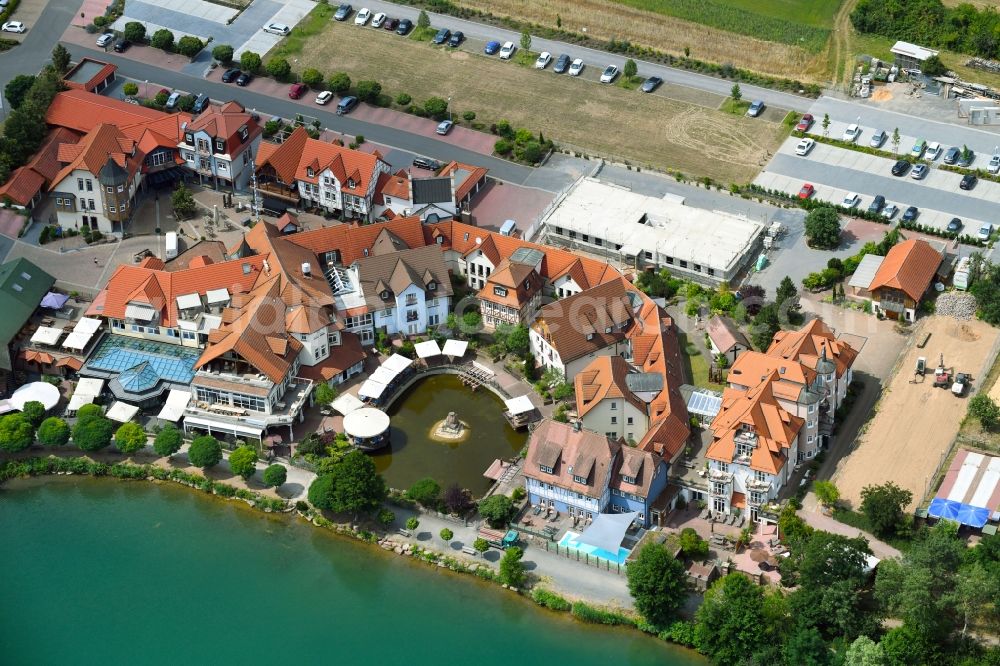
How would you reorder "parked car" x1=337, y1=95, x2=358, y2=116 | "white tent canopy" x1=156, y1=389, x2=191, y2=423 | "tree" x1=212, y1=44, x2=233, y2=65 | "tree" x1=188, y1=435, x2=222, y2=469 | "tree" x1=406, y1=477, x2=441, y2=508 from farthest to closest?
"tree" x1=212, y1=44, x2=233, y2=65 → "parked car" x1=337, y1=95, x2=358, y2=116 → "white tent canopy" x1=156, y1=389, x2=191, y2=423 → "tree" x1=188, y1=435, x2=222, y2=469 → "tree" x1=406, y1=477, x2=441, y2=508

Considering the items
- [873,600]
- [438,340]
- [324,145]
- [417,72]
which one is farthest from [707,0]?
[873,600]

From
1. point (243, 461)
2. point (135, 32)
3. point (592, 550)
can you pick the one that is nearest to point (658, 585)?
point (592, 550)

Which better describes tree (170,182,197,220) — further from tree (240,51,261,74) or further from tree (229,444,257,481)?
tree (229,444,257,481)

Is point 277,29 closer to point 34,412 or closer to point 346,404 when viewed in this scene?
point 346,404

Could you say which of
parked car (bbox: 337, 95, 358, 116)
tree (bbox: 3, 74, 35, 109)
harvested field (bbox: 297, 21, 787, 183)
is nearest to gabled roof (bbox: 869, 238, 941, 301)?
harvested field (bbox: 297, 21, 787, 183)

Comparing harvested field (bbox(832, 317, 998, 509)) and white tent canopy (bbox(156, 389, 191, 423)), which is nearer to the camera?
harvested field (bbox(832, 317, 998, 509))

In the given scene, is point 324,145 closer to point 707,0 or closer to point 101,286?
point 101,286

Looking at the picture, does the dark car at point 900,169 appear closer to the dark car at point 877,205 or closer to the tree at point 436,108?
the dark car at point 877,205
